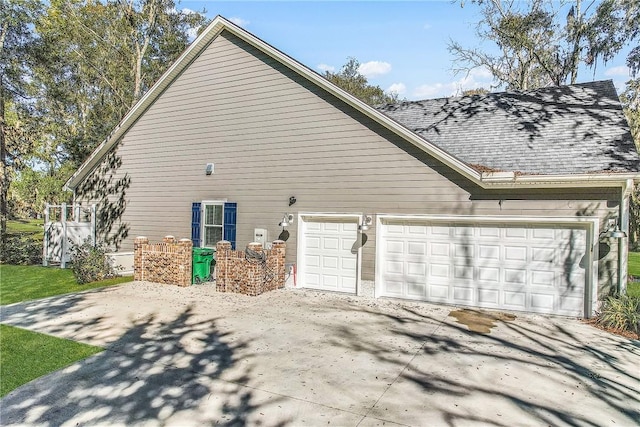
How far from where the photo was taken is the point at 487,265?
818 centimetres

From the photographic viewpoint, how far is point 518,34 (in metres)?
18.3

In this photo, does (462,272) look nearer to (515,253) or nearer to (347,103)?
(515,253)

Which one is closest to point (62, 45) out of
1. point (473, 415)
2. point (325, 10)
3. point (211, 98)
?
point (211, 98)

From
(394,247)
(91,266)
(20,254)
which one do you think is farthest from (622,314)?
(20,254)

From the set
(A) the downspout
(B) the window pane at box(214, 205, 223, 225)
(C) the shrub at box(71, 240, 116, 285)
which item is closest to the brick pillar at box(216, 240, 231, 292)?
(B) the window pane at box(214, 205, 223, 225)

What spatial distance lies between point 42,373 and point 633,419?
6.96 m

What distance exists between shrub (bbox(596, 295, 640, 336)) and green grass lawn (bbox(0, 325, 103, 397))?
28.7 feet

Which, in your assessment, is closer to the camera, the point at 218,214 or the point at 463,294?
the point at 463,294

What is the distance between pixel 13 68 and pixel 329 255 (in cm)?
2224

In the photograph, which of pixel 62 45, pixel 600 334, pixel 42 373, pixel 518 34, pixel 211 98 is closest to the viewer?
pixel 42 373

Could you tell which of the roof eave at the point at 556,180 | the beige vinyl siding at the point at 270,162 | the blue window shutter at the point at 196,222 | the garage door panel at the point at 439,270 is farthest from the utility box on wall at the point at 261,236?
the roof eave at the point at 556,180

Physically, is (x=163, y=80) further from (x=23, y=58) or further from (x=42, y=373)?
(x=23, y=58)

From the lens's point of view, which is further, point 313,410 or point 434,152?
point 434,152

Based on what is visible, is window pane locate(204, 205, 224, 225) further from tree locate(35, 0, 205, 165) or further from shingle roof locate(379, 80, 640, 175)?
tree locate(35, 0, 205, 165)
